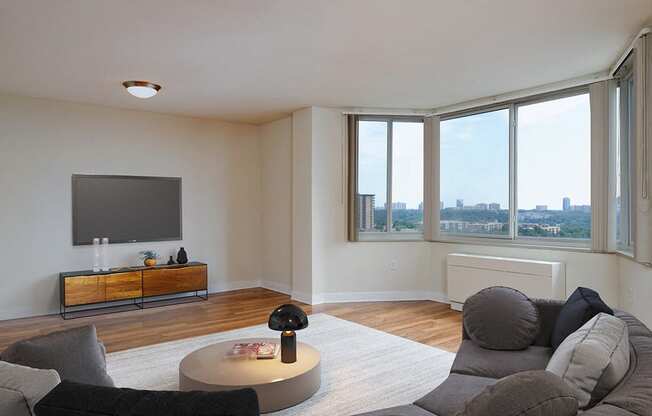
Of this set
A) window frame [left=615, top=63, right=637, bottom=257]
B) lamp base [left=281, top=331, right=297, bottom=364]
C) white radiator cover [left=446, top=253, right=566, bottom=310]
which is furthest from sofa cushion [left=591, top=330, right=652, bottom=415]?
white radiator cover [left=446, top=253, right=566, bottom=310]

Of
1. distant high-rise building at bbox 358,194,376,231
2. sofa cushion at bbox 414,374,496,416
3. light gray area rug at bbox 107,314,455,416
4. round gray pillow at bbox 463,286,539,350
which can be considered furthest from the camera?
distant high-rise building at bbox 358,194,376,231

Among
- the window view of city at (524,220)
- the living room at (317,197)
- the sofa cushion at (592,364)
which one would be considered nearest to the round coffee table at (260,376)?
the living room at (317,197)

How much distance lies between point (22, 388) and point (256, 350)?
6.32ft

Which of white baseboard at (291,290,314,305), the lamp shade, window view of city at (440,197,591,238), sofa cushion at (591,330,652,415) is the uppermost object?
window view of city at (440,197,591,238)

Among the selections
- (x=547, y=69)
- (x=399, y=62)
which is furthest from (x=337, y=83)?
(x=547, y=69)

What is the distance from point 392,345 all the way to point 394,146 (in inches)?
120

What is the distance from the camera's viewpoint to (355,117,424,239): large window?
6184 mm

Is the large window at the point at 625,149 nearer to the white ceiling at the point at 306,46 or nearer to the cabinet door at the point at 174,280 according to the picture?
the white ceiling at the point at 306,46

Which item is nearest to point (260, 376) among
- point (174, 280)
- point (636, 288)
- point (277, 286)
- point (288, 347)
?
point (288, 347)

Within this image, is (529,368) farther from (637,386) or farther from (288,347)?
Answer: (288,347)

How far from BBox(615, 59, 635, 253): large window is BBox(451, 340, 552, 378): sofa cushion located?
2.16m

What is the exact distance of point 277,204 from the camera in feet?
22.4

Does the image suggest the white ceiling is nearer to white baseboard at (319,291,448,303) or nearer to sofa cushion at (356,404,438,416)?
sofa cushion at (356,404,438,416)

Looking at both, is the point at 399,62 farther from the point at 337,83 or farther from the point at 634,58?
the point at 634,58
